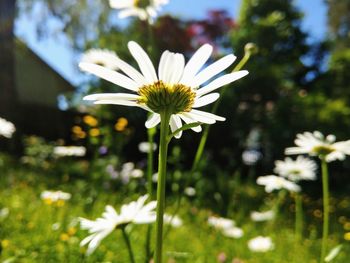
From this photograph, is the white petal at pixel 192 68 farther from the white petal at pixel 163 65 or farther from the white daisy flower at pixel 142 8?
the white daisy flower at pixel 142 8

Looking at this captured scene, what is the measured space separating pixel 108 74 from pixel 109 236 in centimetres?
160

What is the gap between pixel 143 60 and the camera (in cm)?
78

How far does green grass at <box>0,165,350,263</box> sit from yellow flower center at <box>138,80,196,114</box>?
44 cm

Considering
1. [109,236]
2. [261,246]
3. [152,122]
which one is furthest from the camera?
[261,246]

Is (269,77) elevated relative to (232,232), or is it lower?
elevated

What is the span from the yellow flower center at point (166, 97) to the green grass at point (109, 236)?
436mm

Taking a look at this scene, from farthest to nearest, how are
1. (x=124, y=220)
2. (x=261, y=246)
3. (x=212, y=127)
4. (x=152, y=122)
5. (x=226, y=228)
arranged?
(x=212, y=127)
(x=226, y=228)
(x=261, y=246)
(x=124, y=220)
(x=152, y=122)

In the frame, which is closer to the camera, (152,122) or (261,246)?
(152,122)

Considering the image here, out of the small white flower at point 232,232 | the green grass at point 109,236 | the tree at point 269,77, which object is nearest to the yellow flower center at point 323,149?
the green grass at point 109,236

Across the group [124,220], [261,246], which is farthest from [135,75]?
[261,246]

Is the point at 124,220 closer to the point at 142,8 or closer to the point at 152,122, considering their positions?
the point at 152,122

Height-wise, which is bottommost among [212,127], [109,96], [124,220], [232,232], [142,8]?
[124,220]

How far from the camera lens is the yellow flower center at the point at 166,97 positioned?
769mm

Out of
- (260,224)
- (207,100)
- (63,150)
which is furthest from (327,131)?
(207,100)
